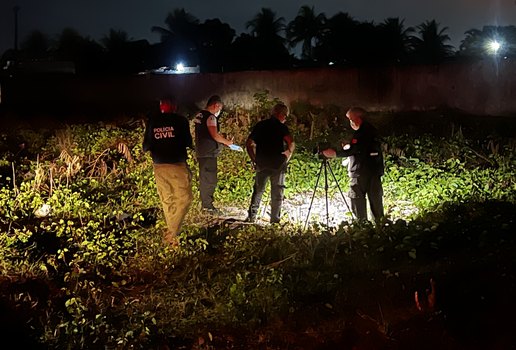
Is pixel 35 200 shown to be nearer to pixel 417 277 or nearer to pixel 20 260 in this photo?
pixel 20 260

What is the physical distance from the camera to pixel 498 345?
4012mm

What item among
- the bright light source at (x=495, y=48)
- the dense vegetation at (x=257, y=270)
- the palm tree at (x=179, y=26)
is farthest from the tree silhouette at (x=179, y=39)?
the dense vegetation at (x=257, y=270)

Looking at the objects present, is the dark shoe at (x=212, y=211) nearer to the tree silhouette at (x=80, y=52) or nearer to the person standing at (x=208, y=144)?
the person standing at (x=208, y=144)

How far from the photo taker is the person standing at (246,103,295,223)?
7.12 m

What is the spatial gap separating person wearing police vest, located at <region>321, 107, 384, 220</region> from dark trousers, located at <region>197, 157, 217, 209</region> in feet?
5.76

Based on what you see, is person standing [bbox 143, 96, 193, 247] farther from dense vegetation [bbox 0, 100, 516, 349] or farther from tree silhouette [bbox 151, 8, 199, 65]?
tree silhouette [bbox 151, 8, 199, 65]

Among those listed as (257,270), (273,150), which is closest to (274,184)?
(273,150)

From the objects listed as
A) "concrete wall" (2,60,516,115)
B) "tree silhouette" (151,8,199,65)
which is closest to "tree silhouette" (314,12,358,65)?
"tree silhouette" (151,8,199,65)

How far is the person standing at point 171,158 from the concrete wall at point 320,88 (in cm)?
1295

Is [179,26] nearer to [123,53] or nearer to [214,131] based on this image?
[123,53]

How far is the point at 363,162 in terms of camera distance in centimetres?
693

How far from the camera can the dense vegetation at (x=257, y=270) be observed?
427 cm

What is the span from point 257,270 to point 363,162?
229 centimetres

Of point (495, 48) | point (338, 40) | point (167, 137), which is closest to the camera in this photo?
point (167, 137)
